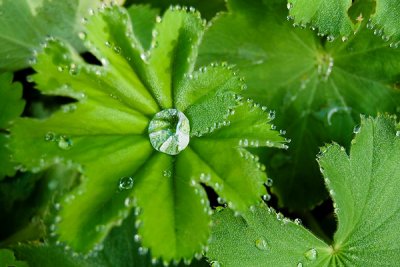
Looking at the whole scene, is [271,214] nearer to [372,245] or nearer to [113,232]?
[372,245]

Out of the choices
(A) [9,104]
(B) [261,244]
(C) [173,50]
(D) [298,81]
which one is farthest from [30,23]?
(B) [261,244]

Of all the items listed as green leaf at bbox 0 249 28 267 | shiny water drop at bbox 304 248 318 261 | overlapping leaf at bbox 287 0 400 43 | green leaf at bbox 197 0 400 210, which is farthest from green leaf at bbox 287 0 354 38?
green leaf at bbox 0 249 28 267

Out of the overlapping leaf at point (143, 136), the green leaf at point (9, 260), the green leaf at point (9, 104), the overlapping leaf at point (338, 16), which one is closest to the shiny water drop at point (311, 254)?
the overlapping leaf at point (143, 136)

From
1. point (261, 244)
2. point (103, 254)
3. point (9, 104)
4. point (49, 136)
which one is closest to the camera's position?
point (49, 136)

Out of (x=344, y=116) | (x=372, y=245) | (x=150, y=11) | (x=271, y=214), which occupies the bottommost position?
(x=372, y=245)

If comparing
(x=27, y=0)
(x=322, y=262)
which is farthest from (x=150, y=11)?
(x=322, y=262)

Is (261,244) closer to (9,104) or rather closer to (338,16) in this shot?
(338,16)

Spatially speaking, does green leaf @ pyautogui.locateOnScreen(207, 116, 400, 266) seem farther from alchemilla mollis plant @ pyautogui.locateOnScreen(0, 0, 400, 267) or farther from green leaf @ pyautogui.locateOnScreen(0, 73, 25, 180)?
green leaf @ pyautogui.locateOnScreen(0, 73, 25, 180)
